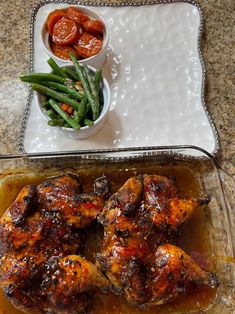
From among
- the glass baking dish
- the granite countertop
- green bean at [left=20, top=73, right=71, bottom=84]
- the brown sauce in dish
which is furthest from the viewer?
the granite countertop

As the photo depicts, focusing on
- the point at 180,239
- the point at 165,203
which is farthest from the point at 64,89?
the point at 180,239

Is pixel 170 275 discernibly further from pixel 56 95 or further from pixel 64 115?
pixel 56 95

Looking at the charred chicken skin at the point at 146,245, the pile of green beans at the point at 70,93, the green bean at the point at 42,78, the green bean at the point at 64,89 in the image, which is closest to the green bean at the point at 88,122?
the pile of green beans at the point at 70,93

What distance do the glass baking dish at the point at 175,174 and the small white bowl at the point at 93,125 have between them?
0.13 m

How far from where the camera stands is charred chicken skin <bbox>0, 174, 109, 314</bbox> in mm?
1610

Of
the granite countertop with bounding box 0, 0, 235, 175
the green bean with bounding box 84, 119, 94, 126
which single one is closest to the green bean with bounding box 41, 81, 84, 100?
the green bean with bounding box 84, 119, 94, 126

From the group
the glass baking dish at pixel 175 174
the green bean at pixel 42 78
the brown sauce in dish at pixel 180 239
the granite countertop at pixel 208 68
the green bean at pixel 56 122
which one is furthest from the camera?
the granite countertop at pixel 208 68

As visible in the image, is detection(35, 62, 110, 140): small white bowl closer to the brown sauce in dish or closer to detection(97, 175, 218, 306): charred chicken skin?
the brown sauce in dish

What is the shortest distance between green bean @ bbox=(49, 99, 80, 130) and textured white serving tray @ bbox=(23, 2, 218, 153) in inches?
5.8

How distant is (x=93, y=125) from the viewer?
1.99 m

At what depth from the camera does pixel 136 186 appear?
69.5 inches

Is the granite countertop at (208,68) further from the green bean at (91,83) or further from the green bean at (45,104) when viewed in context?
the green bean at (91,83)

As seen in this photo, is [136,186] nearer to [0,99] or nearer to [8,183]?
[8,183]

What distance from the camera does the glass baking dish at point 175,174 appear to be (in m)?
1.84
